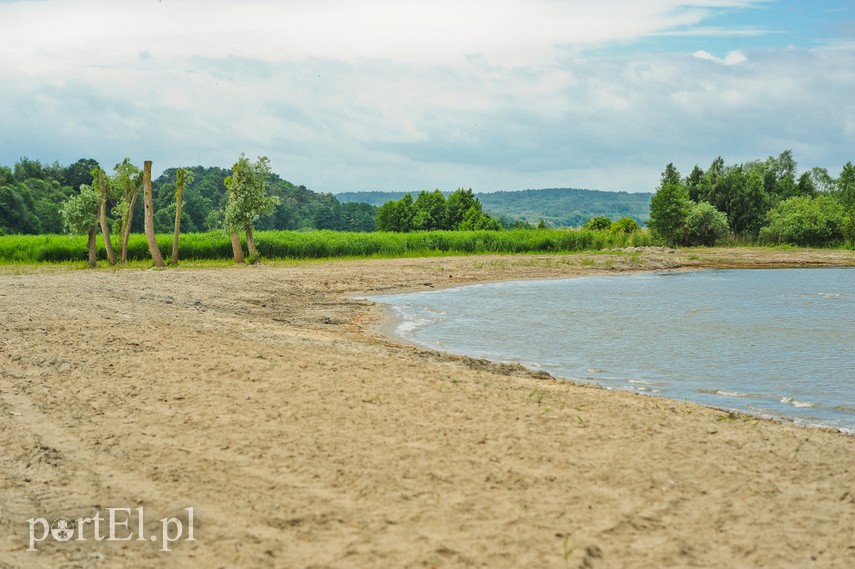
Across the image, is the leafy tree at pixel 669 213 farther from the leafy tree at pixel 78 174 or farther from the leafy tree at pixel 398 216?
the leafy tree at pixel 78 174

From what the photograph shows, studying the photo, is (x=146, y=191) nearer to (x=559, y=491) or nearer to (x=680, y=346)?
(x=680, y=346)

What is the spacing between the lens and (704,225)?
5841 cm

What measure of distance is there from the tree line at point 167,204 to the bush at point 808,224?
37398 millimetres

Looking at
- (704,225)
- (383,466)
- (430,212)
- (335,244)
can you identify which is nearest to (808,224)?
(704,225)

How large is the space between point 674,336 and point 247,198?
67.3 ft

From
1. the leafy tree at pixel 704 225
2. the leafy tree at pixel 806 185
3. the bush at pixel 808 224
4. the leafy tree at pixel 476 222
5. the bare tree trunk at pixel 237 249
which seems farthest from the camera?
the leafy tree at pixel 806 185

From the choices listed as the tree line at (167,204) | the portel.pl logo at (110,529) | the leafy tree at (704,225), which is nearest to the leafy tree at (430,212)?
the tree line at (167,204)

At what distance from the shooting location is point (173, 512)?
5.39m

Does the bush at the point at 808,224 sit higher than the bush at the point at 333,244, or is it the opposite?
the bush at the point at 808,224

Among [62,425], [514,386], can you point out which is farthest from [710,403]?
[62,425]

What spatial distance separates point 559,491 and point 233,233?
28.9 metres

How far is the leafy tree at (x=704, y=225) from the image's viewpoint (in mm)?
57688

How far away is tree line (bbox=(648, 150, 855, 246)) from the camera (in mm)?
57938

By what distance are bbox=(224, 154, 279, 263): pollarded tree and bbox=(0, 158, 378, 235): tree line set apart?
0.73 meters
